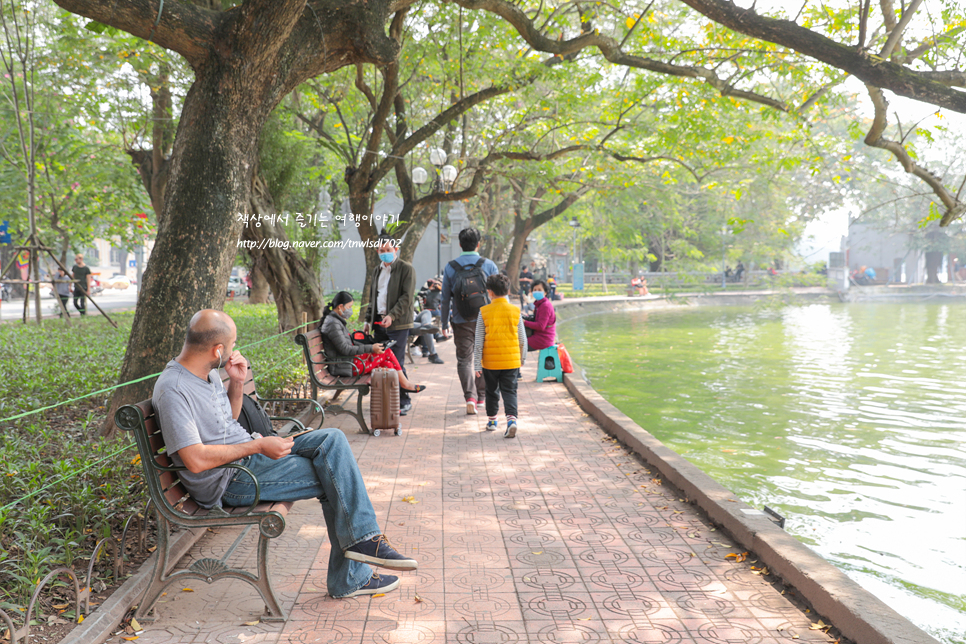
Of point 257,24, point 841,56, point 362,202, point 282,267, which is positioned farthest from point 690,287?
point 257,24

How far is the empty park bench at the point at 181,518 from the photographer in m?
3.19

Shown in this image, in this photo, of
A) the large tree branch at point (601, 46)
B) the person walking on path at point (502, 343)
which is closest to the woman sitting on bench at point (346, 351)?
the person walking on path at point (502, 343)

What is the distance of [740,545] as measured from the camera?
4.19 metres

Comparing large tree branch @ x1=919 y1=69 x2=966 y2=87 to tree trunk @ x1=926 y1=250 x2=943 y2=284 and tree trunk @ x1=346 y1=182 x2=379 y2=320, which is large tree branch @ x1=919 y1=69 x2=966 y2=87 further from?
tree trunk @ x1=926 y1=250 x2=943 y2=284

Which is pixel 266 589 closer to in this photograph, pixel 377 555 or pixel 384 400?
pixel 377 555

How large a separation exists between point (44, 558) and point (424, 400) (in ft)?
19.8

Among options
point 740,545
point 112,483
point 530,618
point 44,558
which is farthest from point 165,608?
point 740,545

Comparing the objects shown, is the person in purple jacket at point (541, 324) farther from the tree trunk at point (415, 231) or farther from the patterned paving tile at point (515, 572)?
the tree trunk at point (415, 231)

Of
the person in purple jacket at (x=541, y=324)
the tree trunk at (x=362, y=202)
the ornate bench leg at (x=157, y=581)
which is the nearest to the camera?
the ornate bench leg at (x=157, y=581)

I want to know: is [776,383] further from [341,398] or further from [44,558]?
[44,558]

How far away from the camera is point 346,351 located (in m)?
7.32

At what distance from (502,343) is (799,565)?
385 centimetres

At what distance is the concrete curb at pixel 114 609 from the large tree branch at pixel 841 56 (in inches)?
236

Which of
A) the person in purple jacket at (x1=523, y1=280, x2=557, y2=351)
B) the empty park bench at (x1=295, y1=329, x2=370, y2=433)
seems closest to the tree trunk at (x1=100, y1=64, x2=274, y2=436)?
the empty park bench at (x1=295, y1=329, x2=370, y2=433)
